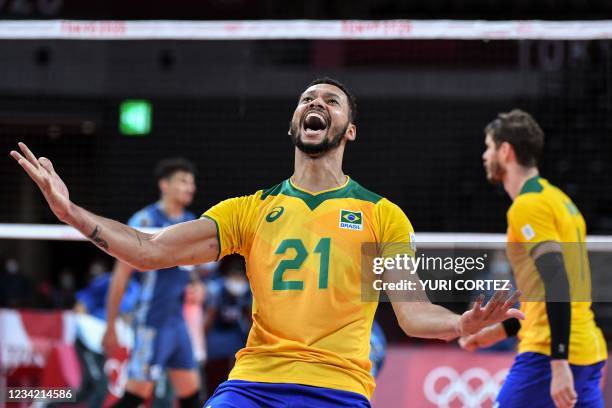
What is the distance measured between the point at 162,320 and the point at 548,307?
4157mm

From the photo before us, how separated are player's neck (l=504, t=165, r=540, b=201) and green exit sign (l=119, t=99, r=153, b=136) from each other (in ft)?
33.6

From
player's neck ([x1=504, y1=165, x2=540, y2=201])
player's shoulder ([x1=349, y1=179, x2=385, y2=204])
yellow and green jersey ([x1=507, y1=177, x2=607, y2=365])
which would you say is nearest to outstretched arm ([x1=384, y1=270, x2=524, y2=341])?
player's shoulder ([x1=349, y1=179, x2=385, y2=204])

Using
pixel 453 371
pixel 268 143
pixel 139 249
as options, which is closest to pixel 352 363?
pixel 139 249

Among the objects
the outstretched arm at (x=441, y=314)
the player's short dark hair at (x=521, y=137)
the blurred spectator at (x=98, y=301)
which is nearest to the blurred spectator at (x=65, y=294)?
the blurred spectator at (x=98, y=301)

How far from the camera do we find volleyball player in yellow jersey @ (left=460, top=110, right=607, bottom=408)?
5766mm

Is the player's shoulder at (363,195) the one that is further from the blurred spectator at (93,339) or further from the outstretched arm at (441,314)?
the blurred spectator at (93,339)

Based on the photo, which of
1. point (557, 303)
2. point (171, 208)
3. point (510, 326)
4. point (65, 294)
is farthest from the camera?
point (65, 294)

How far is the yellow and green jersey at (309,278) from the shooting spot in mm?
4578

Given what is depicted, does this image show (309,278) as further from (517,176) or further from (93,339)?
(93,339)

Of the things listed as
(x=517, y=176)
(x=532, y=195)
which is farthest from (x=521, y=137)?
(x=532, y=195)

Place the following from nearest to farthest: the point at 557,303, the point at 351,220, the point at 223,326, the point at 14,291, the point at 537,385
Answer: the point at 351,220 → the point at 557,303 → the point at 537,385 → the point at 223,326 → the point at 14,291

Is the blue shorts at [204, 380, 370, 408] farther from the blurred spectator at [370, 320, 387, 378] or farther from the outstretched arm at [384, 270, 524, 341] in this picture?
the blurred spectator at [370, 320, 387, 378]

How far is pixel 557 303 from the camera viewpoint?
5.77 meters

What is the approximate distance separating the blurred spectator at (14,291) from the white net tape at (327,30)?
6.70 m
